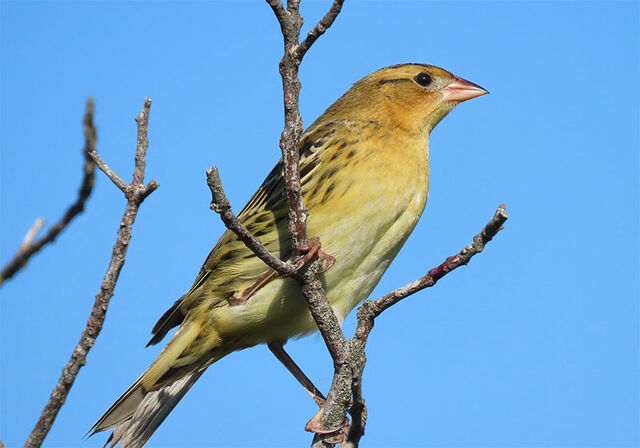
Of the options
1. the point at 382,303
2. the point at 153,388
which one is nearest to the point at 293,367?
the point at 153,388

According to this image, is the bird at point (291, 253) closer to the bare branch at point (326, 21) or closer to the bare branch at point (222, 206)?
the bare branch at point (222, 206)

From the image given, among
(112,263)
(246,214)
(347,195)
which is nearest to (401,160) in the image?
(347,195)

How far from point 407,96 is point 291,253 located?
204 cm

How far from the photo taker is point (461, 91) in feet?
20.6

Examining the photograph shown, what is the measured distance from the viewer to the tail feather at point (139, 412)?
5.36 metres

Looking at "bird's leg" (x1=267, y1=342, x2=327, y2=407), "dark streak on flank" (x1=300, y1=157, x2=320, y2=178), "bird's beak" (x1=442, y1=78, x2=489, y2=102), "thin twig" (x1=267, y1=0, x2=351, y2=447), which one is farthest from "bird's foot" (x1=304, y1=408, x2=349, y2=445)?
A: "bird's beak" (x1=442, y1=78, x2=489, y2=102)

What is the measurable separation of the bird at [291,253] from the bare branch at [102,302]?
1.82 metres

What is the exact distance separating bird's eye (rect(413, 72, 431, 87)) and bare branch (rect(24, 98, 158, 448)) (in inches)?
135

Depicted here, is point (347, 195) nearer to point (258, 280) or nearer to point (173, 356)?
point (258, 280)

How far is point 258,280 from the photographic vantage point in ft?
16.8

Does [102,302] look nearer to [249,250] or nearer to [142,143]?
[142,143]

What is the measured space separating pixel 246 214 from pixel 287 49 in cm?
198

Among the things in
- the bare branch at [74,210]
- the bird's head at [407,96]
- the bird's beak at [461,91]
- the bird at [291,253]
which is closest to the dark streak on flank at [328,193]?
the bird at [291,253]

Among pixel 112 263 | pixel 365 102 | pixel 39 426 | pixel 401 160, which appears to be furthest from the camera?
pixel 365 102
